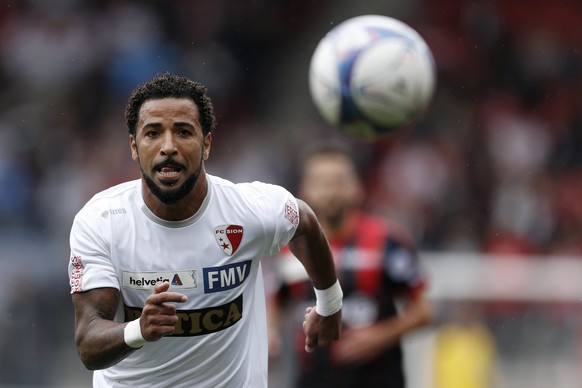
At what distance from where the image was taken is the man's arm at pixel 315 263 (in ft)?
16.9

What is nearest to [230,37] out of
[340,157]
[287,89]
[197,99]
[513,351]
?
[287,89]

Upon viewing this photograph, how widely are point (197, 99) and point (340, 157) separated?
8.80 feet

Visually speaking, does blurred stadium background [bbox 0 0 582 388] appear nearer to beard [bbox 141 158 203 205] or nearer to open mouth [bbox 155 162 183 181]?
beard [bbox 141 158 203 205]

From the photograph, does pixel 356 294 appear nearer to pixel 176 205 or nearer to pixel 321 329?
pixel 321 329

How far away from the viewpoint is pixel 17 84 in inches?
525

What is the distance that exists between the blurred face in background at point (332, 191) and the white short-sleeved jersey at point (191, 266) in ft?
7.22

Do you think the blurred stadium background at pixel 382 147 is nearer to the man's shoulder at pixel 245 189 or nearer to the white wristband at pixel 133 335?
the man's shoulder at pixel 245 189

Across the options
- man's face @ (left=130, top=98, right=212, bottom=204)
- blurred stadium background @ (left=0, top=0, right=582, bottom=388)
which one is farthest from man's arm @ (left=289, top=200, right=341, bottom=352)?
blurred stadium background @ (left=0, top=0, right=582, bottom=388)

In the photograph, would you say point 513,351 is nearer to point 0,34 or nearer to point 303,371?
point 303,371

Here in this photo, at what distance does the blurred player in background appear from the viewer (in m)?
7.05

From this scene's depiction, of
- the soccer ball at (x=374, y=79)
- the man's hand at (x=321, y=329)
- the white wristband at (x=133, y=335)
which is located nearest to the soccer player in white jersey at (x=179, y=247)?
the white wristband at (x=133, y=335)

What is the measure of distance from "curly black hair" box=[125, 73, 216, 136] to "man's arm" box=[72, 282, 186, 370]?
79cm

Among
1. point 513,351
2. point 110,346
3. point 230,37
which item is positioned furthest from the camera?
point 230,37

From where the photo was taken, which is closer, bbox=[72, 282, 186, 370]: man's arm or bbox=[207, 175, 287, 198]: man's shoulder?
bbox=[72, 282, 186, 370]: man's arm
